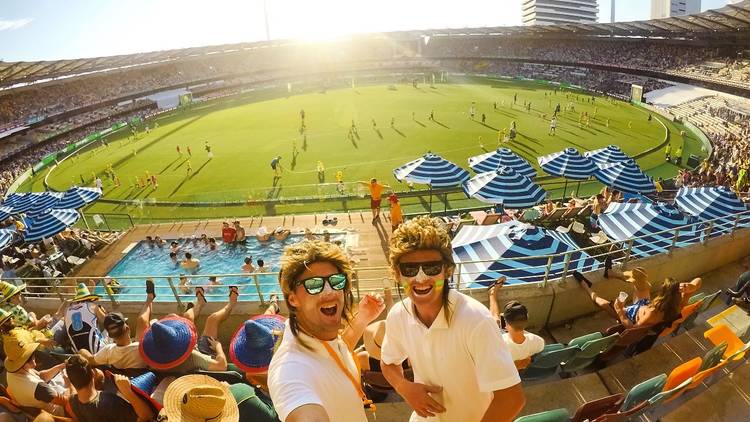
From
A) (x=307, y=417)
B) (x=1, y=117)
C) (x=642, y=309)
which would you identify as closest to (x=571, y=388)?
(x=642, y=309)

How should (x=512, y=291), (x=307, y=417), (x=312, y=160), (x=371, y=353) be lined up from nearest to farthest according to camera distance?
(x=307, y=417) < (x=371, y=353) < (x=512, y=291) < (x=312, y=160)

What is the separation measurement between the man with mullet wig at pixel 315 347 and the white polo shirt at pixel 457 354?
426mm

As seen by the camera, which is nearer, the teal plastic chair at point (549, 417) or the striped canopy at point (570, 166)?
the teal plastic chair at point (549, 417)

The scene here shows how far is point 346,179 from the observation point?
23.0 meters

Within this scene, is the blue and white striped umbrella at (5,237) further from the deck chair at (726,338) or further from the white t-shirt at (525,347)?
the deck chair at (726,338)

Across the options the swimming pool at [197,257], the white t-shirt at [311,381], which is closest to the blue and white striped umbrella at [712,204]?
the swimming pool at [197,257]

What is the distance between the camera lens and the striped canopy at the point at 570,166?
16750mm

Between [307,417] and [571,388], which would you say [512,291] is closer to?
[571,388]

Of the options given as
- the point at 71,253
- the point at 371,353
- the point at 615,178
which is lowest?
the point at 71,253

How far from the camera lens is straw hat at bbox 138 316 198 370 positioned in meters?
4.78

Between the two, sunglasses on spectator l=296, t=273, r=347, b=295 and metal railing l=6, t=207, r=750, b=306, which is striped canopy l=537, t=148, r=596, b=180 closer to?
metal railing l=6, t=207, r=750, b=306

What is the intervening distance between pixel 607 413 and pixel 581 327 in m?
2.52

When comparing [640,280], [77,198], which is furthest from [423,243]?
[77,198]

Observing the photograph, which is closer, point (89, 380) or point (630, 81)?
point (89, 380)
